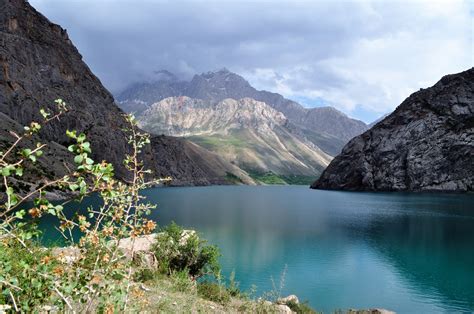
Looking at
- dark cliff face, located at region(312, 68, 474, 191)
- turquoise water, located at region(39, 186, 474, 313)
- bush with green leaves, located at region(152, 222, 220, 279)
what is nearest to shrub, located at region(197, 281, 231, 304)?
bush with green leaves, located at region(152, 222, 220, 279)

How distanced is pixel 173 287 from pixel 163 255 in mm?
5937

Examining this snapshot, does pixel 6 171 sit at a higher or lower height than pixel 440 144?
lower

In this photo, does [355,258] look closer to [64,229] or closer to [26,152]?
[64,229]

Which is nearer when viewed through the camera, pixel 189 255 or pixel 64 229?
pixel 64 229

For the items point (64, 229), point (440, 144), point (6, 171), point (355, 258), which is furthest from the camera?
point (440, 144)

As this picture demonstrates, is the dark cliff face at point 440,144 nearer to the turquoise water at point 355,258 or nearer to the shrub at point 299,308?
the turquoise water at point 355,258

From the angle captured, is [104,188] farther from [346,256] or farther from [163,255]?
[346,256]

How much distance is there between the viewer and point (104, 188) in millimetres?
5082

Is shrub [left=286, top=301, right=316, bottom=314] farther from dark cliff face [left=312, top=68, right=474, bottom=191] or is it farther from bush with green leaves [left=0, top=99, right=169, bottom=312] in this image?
dark cliff face [left=312, top=68, right=474, bottom=191]

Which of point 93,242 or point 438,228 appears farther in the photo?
point 438,228

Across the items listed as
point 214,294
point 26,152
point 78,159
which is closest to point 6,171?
point 26,152

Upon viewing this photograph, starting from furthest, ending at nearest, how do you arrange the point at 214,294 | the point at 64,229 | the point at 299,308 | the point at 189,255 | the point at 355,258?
the point at 355,258
the point at 189,255
the point at 299,308
the point at 214,294
the point at 64,229

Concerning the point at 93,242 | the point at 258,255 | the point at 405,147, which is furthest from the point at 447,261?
the point at 405,147

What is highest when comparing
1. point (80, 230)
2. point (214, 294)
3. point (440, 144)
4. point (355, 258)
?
point (440, 144)
